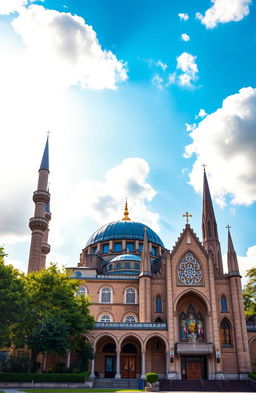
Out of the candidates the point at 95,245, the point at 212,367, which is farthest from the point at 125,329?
the point at 95,245

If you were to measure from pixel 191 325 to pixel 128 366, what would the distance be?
350 inches

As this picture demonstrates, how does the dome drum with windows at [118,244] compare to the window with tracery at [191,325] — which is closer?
the window with tracery at [191,325]

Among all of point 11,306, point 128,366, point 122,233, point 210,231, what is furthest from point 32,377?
point 210,231

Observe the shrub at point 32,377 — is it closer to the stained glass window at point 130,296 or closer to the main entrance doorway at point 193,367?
the main entrance doorway at point 193,367

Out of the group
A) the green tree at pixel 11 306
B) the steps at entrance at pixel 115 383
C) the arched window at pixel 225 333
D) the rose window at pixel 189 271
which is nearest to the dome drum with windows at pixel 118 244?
the rose window at pixel 189 271

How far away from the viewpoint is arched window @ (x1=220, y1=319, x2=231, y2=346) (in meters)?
43.3

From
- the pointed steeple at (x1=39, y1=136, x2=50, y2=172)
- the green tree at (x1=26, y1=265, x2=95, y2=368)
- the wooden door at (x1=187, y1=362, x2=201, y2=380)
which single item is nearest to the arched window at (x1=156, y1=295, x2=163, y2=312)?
the wooden door at (x1=187, y1=362, x2=201, y2=380)

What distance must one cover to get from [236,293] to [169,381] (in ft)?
45.3

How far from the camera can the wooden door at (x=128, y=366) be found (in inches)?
1677

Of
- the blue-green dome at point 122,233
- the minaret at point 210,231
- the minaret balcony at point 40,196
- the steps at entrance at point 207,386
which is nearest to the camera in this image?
the steps at entrance at point 207,386

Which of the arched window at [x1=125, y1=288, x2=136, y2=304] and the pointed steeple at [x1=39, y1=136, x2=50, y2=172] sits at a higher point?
the pointed steeple at [x1=39, y1=136, x2=50, y2=172]

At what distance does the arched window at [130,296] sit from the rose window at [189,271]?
679cm

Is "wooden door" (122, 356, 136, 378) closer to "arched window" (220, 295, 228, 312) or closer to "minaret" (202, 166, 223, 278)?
"arched window" (220, 295, 228, 312)

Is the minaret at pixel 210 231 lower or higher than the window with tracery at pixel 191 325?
higher
